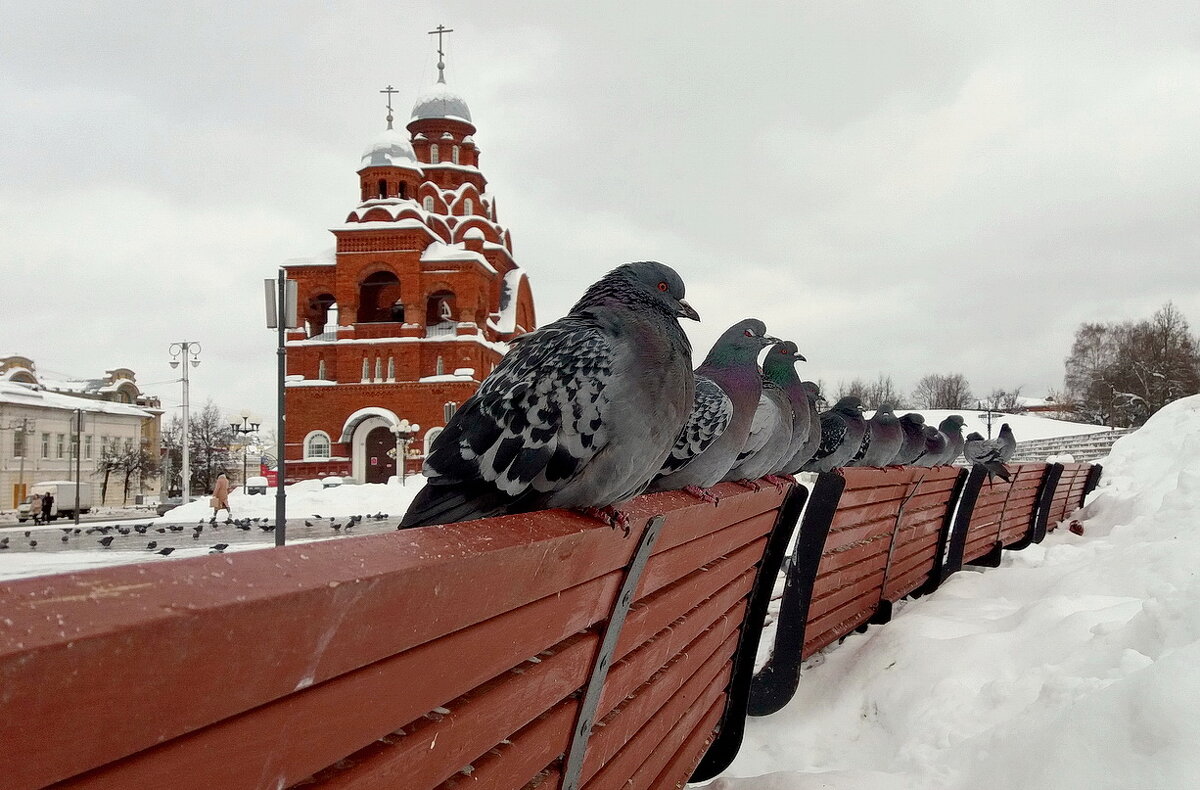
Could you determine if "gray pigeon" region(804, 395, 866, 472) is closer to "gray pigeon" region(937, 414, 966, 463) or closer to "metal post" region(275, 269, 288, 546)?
"gray pigeon" region(937, 414, 966, 463)

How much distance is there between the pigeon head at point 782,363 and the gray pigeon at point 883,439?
175 centimetres

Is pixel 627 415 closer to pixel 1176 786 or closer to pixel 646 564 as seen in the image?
pixel 646 564

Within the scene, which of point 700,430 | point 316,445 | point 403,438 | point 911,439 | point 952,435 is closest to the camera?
point 700,430

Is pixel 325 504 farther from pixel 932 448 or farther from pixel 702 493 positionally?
pixel 702 493

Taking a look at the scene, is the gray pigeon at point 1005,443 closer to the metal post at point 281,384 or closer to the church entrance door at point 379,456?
the metal post at point 281,384

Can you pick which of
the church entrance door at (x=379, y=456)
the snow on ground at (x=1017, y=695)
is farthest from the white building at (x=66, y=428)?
the snow on ground at (x=1017, y=695)

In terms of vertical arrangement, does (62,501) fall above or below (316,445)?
below

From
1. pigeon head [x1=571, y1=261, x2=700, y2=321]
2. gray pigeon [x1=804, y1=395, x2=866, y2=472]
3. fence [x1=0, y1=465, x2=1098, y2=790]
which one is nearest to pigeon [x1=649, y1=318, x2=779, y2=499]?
pigeon head [x1=571, y1=261, x2=700, y2=321]

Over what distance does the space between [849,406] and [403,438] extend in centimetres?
2647

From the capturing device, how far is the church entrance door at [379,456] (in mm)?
34188

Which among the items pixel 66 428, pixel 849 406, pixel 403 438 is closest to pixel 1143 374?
pixel 403 438

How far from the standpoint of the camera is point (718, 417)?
10.9ft

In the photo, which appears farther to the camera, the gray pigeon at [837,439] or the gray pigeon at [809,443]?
the gray pigeon at [837,439]

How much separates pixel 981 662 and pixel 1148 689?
4.69 feet
